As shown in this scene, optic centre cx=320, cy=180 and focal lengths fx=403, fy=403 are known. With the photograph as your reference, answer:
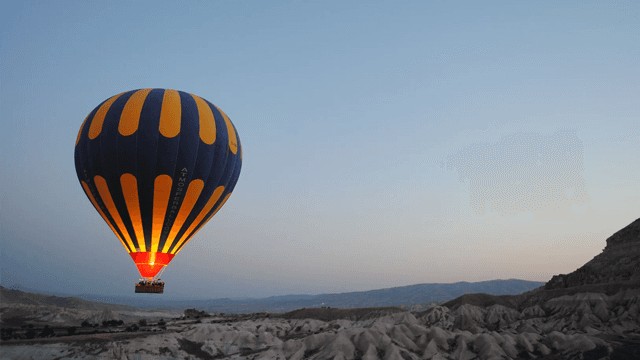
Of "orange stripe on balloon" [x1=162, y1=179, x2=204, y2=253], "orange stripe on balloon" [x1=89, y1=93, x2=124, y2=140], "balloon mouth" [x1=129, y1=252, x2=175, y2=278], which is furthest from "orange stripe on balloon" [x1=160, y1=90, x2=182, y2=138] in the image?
"balloon mouth" [x1=129, y1=252, x2=175, y2=278]

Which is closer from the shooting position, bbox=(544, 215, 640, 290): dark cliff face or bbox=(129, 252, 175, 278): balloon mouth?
bbox=(129, 252, 175, 278): balloon mouth

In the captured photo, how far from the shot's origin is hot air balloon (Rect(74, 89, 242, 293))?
42.0 metres

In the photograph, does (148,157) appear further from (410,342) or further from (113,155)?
(410,342)

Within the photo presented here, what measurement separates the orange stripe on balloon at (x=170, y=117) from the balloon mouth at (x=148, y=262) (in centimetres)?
1298

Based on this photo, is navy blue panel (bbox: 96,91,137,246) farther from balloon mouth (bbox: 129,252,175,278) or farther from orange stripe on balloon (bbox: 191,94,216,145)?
orange stripe on balloon (bbox: 191,94,216,145)

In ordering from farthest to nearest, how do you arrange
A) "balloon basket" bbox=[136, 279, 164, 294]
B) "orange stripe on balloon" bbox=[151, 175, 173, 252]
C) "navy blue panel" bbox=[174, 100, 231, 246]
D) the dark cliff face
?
the dark cliff face, "navy blue panel" bbox=[174, 100, 231, 246], "balloon basket" bbox=[136, 279, 164, 294], "orange stripe on balloon" bbox=[151, 175, 173, 252]

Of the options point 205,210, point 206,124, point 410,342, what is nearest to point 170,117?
point 206,124

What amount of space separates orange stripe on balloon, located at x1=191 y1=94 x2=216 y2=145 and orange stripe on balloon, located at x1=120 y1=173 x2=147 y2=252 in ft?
27.9

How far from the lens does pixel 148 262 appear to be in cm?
4334

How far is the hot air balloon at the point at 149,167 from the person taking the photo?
4200 cm

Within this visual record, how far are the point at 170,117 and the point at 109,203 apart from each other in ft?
37.6

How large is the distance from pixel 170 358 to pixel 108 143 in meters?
28.4

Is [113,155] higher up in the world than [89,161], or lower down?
higher up

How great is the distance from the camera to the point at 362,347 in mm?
53500
